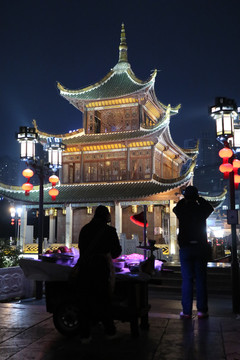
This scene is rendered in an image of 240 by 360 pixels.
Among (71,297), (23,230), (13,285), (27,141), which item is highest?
(27,141)

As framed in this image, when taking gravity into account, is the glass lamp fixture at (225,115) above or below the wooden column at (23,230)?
above

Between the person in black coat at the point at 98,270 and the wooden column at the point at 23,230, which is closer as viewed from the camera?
the person in black coat at the point at 98,270

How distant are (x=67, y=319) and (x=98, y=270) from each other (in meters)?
0.80

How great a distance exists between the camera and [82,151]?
88.8 feet

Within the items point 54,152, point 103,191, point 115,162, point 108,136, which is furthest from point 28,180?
point 115,162

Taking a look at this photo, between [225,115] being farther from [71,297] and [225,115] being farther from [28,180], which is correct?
[28,180]

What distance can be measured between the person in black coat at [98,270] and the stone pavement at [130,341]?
0.32m

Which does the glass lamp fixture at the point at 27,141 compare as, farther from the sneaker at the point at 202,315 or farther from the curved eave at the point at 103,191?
the curved eave at the point at 103,191

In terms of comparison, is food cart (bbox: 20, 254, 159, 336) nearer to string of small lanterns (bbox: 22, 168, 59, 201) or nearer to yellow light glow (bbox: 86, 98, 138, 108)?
string of small lanterns (bbox: 22, 168, 59, 201)

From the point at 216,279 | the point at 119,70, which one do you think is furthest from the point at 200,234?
the point at 119,70

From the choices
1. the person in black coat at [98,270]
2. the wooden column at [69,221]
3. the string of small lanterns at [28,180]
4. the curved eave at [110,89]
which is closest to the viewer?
the person in black coat at [98,270]

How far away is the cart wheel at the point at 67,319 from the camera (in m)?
4.65

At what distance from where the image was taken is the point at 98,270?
452 cm

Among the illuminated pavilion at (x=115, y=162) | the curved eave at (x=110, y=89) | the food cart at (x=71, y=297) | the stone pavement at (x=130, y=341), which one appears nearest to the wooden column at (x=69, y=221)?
the illuminated pavilion at (x=115, y=162)
